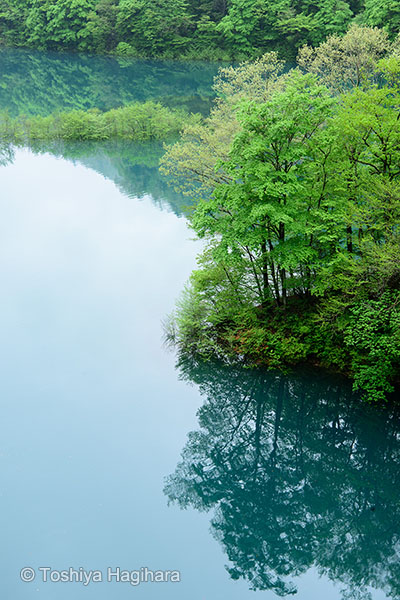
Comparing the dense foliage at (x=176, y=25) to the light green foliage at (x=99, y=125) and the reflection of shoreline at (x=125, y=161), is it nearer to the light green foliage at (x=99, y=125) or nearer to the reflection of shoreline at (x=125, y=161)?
the light green foliage at (x=99, y=125)

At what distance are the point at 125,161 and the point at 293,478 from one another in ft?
92.1

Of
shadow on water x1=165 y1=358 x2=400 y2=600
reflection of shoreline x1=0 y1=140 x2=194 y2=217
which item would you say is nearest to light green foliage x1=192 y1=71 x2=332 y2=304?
shadow on water x1=165 y1=358 x2=400 y2=600

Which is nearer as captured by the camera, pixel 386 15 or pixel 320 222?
pixel 320 222

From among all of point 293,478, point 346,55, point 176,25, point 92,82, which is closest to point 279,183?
point 293,478

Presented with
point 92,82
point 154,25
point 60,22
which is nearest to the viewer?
point 92,82

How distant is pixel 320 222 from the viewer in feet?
48.8

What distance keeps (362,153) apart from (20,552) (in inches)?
510

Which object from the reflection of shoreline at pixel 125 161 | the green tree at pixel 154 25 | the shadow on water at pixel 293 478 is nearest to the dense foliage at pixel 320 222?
the shadow on water at pixel 293 478

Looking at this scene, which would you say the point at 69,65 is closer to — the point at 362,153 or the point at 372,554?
the point at 362,153

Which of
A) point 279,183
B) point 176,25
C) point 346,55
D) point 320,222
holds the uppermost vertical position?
point 176,25

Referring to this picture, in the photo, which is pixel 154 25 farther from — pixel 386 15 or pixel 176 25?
pixel 386 15

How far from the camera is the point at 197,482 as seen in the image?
13.1m

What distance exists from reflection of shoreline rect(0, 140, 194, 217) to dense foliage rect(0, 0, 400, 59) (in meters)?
29.4

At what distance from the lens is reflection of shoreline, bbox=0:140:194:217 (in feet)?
101
